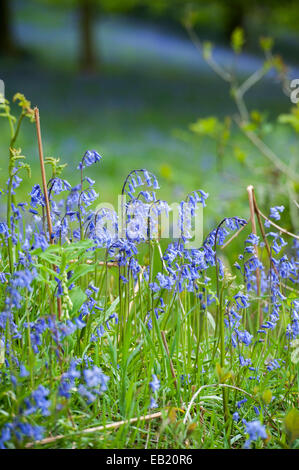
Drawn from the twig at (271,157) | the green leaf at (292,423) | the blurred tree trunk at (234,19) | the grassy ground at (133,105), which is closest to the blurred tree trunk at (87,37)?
the grassy ground at (133,105)

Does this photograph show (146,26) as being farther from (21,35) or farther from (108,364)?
(108,364)

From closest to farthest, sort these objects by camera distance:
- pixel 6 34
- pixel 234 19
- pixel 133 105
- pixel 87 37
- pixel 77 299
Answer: pixel 77 299 → pixel 133 105 → pixel 87 37 → pixel 6 34 → pixel 234 19

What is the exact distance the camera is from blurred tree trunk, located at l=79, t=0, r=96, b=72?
16.3 meters

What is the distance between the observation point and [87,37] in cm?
1691

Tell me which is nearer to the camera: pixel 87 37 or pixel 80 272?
pixel 80 272

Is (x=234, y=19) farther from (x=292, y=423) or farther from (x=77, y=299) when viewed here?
(x=292, y=423)

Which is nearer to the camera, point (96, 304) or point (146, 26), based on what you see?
point (96, 304)

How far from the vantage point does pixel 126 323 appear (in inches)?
Answer: 74.8

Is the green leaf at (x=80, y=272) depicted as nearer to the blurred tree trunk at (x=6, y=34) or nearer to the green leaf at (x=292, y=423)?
the green leaf at (x=292, y=423)

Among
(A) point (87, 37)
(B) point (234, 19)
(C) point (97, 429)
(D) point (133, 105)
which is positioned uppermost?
(B) point (234, 19)

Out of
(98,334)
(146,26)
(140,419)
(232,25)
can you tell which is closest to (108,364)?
(98,334)

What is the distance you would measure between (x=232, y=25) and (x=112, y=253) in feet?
74.0

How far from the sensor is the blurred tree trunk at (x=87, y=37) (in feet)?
53.4

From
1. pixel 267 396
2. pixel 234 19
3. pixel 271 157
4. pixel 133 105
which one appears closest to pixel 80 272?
pixel 267 396
